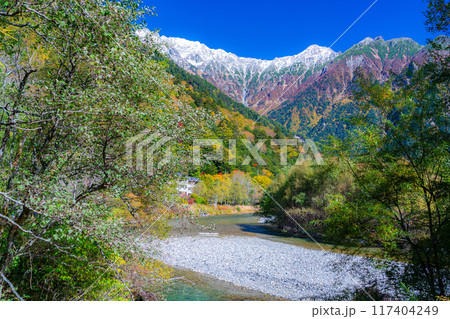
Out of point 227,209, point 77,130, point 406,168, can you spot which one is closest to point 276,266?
point 406,168

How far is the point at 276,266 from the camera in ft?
48.1

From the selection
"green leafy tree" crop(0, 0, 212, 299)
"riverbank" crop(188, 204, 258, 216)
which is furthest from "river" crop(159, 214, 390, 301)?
"riverbank" crop(188, 204, 258, 216)

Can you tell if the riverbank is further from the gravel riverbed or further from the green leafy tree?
the green leafy tree

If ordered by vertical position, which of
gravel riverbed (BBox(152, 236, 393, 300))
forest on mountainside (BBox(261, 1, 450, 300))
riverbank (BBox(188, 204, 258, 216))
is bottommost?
riverbank (BBox(188, 204, 258, 216))

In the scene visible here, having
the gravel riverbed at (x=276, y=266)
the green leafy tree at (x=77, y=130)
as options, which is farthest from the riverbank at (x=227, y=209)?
the green leafy tree at (x=77, y=130)

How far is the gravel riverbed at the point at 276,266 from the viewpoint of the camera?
11.2 m

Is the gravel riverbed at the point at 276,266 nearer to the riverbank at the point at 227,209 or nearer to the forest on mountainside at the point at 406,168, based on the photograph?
the forest on mountainside at the point at 406,168

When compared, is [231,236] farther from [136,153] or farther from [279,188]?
[136,153]

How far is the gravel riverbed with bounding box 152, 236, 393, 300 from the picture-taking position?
11.2 metres

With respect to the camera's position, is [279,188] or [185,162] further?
[279,188]

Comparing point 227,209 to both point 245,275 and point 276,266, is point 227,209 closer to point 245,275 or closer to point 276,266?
point 276,266
